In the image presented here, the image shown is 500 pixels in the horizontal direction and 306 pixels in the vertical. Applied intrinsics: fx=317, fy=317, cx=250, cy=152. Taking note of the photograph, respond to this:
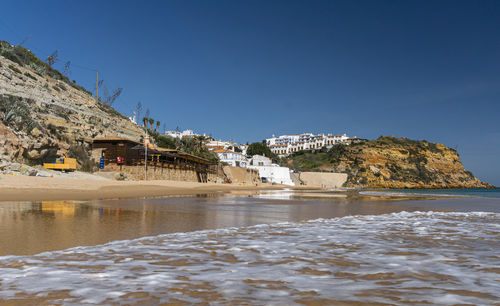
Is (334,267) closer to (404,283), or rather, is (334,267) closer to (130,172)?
(404,283)

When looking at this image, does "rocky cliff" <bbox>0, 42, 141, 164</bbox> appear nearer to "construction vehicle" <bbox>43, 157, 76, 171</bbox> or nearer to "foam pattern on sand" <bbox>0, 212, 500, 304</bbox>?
"construction vehicle" <bbox>43, 157, 76, 171</bbox>

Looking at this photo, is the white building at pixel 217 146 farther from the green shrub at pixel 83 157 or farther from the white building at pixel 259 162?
the green shrub at pixel 83 157

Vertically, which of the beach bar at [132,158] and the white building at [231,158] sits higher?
the white building at [231,158]

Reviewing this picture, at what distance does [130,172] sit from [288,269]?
123 ft

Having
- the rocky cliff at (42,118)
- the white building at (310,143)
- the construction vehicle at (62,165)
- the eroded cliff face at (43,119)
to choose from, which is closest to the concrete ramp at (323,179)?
the rocky cliff at (42,118)

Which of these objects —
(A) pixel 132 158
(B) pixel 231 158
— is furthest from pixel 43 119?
(B) pixel 231 158

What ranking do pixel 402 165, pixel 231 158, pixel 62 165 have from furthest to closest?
pixel 402 165 < pixel 231 158 < pixel 62 165

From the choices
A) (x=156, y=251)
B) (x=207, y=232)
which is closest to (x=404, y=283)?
(x=156, y=251)

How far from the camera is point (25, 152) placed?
25.5 m

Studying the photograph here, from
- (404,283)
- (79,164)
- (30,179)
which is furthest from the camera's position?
(79,164)

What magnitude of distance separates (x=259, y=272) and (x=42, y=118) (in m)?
37.0

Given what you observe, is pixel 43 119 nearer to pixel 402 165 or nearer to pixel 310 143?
pixel 402 165

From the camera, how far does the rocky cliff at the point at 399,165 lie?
359 feet

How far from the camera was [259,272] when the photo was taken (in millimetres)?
3533
